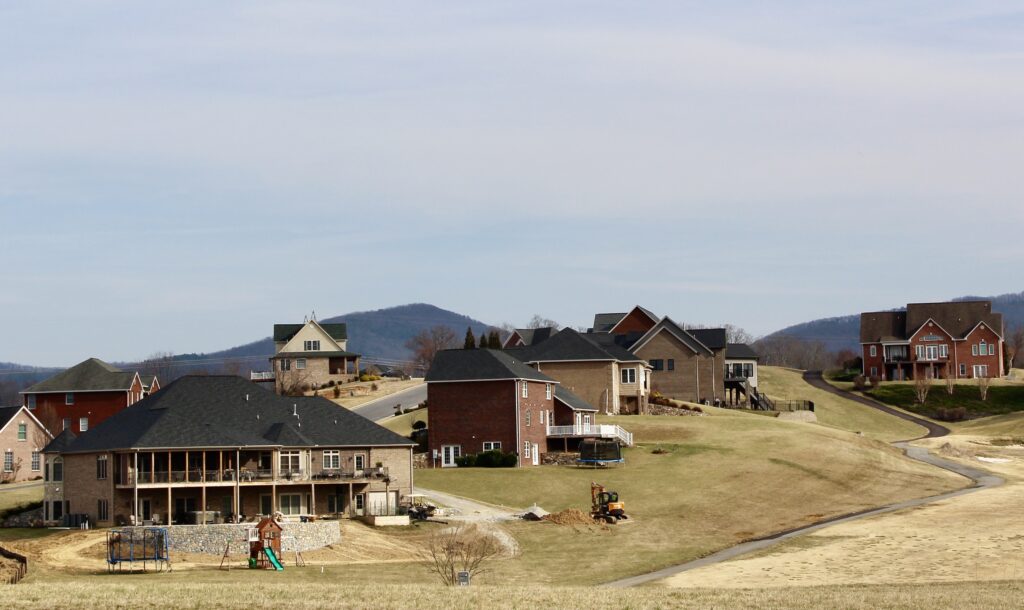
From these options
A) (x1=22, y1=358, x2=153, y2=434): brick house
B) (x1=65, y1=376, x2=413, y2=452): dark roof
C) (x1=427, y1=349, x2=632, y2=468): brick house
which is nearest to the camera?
(x1=65, y1=376, x2=413, y2=452): dark roof

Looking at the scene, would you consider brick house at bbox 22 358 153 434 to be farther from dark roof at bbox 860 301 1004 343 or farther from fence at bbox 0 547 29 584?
dark roof at bbox 860 301 1004 343

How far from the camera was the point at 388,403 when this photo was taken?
413 feet

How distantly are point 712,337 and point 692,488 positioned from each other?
5196 cm

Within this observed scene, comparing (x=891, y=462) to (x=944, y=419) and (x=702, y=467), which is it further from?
(x=944, y=419)

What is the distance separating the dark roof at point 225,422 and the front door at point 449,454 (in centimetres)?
1268

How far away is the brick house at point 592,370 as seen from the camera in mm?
108250

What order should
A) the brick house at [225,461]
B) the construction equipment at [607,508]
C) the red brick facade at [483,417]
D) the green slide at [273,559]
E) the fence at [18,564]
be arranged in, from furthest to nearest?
the red brick facade at [483,417] → the construction equipment at [607,508] → the brick house at [225,461] → the green slide at [273,559] → the fence at [18,564]

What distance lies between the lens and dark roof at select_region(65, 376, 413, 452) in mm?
69938

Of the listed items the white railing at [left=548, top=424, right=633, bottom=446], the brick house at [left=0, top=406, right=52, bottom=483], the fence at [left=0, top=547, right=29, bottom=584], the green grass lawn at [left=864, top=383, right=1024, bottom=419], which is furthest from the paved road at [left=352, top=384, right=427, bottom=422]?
the fence at [left=0, top=547, right=29, bottom=584]

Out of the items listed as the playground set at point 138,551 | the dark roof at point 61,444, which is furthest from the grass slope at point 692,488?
the dark roof at point 61,444

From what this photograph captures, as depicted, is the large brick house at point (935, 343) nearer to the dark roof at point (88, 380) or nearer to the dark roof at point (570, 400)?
the dark roof at point (570, 400)

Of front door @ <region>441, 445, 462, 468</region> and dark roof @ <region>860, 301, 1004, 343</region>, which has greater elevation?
dark roof @ <region>860, 301, 1004, 343</region>

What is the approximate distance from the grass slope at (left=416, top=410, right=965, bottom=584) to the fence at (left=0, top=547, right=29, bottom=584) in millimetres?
17570

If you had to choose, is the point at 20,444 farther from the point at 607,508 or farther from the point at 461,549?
the point at 461,549
